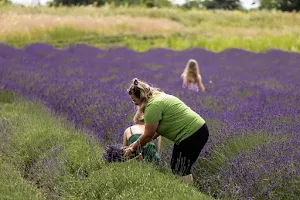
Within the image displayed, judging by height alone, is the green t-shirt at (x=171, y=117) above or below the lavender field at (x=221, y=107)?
above

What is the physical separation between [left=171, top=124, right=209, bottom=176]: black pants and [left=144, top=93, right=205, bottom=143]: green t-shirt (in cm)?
4

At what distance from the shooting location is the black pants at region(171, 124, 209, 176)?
4.31 m

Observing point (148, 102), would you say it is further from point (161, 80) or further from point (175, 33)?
point (175, 33)

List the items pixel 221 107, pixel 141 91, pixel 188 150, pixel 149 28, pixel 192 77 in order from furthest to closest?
pixel 149 28
pixel 192 77
pixel 221 107
pixel 188 150
pixel 141 91

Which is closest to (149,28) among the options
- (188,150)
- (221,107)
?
(221,107)

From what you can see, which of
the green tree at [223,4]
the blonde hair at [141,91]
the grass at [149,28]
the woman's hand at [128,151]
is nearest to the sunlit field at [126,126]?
the woman's hand at [128,151]

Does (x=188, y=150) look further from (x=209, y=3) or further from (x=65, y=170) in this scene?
(x=209, y=3)

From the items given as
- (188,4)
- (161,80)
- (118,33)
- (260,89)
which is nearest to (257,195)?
(260,89)

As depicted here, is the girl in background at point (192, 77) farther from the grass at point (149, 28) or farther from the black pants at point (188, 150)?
the grass at point (149, 28)

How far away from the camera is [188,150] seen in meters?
4.33

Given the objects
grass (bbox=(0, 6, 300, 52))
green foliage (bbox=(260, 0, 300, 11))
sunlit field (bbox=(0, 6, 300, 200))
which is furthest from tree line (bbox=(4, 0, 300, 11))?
sunlit field (bbox=(0, 6, 300, 200))

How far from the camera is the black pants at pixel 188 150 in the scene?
14.1 feet

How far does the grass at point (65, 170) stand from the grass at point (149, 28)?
1469 cm

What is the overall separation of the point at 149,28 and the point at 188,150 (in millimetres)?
21718
